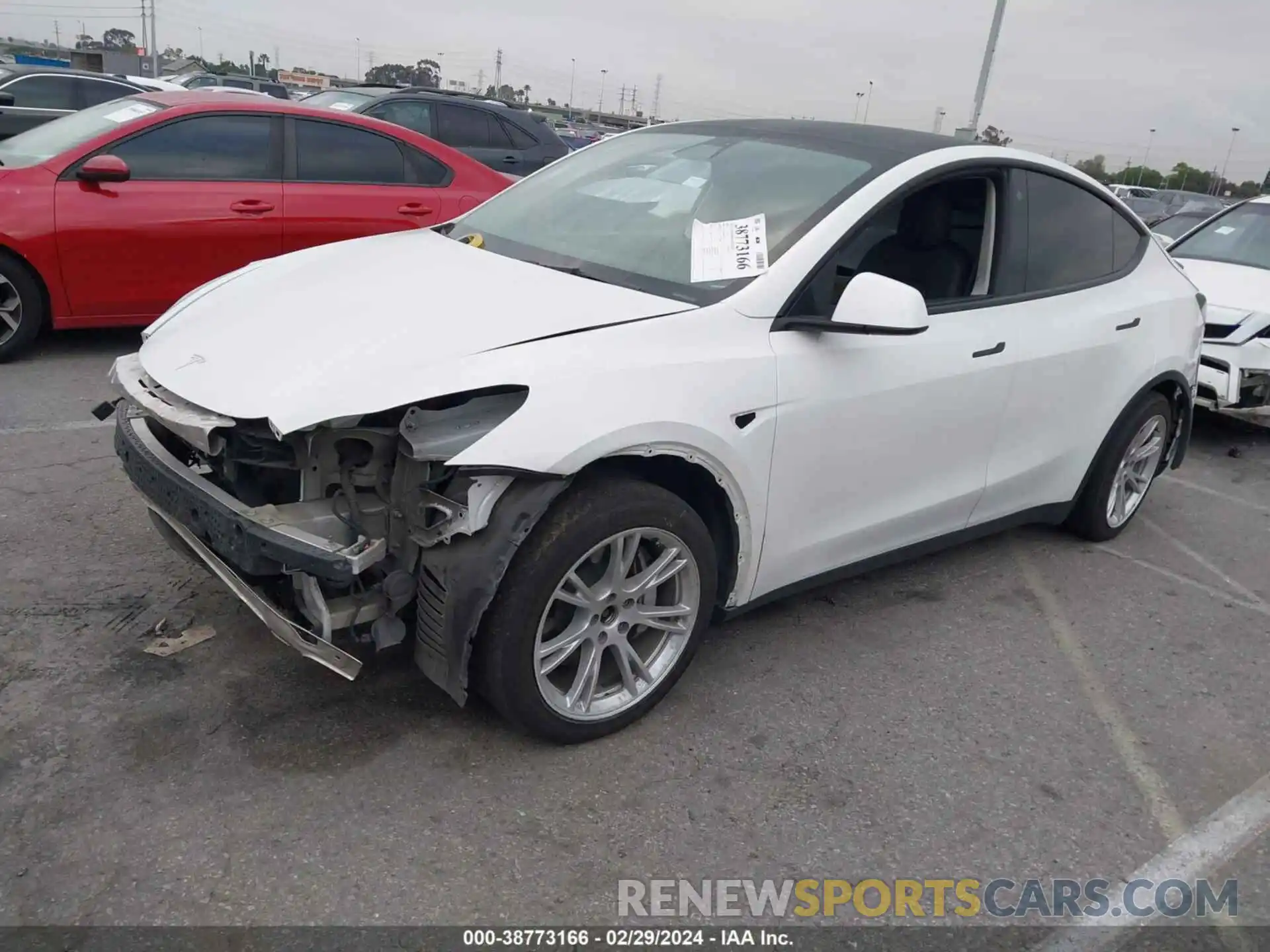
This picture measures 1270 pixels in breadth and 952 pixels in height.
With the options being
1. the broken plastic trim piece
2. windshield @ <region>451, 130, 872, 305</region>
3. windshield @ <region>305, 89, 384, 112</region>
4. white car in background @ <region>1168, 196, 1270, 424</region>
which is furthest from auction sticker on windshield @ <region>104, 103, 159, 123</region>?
white car in background @ <region>1168, 196, 1270, 424</region>

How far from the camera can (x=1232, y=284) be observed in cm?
706

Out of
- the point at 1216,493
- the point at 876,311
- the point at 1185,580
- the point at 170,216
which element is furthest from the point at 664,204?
the point at 1216,493

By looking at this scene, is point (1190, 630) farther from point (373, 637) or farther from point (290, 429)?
point (290, 429)

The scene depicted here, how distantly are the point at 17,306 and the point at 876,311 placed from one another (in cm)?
505

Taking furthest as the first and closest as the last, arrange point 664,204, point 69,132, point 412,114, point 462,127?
1. point 462,127
2. point 412,114
3. point 69,132
4. point 664,204

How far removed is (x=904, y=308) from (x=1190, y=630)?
7.17ft

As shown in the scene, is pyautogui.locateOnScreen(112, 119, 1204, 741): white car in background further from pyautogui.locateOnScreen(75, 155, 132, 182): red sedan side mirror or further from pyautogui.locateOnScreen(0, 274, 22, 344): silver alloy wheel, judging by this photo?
pyautogui.locateOnScreen(0, 274, 22, 344): silver alloy wheel

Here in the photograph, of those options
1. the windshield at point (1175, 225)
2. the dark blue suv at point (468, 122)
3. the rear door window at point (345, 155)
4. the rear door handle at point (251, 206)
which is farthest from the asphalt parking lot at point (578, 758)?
the windshield at point (1175, 225)

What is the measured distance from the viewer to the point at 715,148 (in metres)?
3.77

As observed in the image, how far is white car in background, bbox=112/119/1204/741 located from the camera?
2574 millimetres

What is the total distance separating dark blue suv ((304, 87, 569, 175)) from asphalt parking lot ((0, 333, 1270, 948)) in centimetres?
703

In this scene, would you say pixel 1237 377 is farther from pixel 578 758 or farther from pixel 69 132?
pixel 69 132

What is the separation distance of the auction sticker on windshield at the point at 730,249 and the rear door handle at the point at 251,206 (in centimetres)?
401

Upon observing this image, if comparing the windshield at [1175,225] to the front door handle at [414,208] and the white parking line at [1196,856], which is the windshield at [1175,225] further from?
the white parking line at [1196,856]
